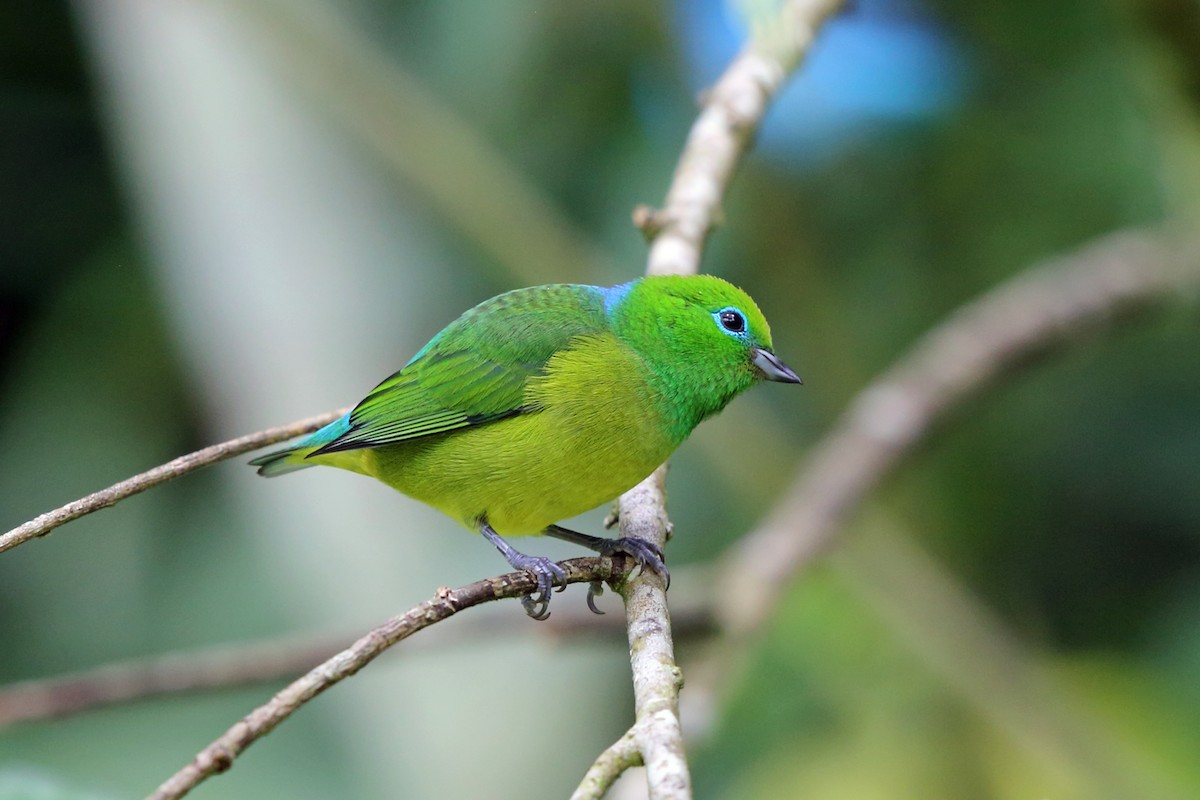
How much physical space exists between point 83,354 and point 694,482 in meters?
2.92

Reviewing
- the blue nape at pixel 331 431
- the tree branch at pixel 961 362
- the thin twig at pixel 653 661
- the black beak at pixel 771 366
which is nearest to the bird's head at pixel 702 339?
the black beak at pixel 771 366

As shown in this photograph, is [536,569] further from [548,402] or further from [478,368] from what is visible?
[478,368]

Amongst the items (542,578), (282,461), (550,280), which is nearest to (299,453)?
(282,461)

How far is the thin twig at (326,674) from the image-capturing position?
57.0 inches

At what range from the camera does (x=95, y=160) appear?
5684 millimetres

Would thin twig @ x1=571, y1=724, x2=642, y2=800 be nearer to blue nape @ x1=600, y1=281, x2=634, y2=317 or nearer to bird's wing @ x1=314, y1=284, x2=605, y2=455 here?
bird's wing @ x1=314, y1=284, x2=605, y2=455

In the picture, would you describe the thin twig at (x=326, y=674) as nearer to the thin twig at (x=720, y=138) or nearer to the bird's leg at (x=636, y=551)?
the bird's leg at (x=636, y=551)

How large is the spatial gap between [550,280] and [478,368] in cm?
224

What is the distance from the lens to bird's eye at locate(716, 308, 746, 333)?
10.5 ft

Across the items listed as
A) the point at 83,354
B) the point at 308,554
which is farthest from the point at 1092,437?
the point at 83,354

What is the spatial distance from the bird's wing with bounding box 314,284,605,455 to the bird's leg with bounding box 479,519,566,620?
0.31m

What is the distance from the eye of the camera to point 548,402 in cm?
302

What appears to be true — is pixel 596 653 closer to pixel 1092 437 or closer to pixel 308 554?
pixel 308 554

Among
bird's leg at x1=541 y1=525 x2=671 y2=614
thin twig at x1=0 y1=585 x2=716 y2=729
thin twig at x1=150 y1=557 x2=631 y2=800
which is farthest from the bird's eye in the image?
thin twig at x1=150 y1=557 x2=631 y2=800
